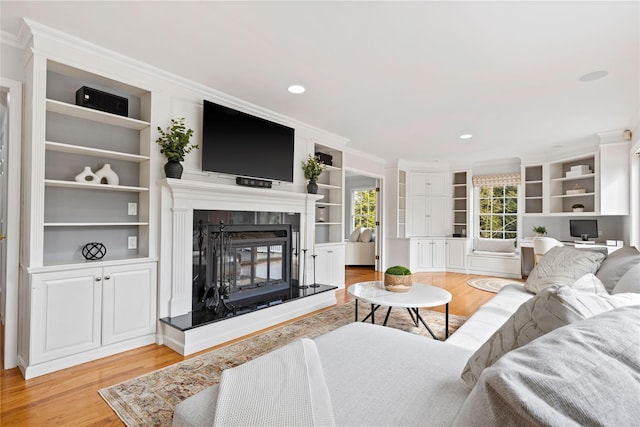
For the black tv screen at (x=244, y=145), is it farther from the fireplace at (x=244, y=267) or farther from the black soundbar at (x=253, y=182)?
the fireplace at (x=244, y=267)

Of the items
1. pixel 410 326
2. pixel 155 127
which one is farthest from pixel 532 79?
pixel 155 127

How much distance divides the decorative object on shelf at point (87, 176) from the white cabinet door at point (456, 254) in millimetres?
6533

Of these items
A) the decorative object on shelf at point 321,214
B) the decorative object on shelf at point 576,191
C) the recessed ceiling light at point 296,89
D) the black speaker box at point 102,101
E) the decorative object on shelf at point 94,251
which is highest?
the recessed ceiling light at point 296,89

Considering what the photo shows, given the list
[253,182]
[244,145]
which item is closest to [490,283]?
[253,182]

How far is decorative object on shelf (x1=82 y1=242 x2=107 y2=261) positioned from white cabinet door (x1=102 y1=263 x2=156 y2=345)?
0.72ft

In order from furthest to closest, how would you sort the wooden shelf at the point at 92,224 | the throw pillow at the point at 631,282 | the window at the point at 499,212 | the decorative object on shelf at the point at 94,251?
1. the window at the point at 499,212
2. the decorative object on shelf at the point at 94,251
3. the wooden shelf at the point at 92,224
4. the throw pillow at the point at 631,282

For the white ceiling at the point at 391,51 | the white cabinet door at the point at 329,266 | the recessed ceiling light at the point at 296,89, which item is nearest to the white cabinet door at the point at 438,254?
the white cabinet door at the point at 329,266

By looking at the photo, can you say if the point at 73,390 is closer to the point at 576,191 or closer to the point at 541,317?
the point at 541,317

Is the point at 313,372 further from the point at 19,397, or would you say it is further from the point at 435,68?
the point at 435,68

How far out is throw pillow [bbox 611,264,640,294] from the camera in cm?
181

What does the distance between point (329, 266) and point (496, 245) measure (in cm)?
393

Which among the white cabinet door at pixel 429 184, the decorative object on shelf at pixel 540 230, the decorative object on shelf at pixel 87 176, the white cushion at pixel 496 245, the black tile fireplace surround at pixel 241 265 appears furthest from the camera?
the white cabinet door at pixel 429 184

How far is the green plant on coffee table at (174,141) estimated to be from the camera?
2949mm

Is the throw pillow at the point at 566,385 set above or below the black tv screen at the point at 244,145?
below
